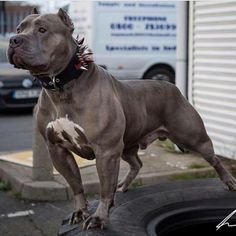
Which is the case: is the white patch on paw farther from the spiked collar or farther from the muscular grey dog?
the spiked collar

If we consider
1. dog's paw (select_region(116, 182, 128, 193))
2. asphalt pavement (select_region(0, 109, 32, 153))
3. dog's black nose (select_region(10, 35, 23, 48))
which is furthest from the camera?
asphalt pavement (select_region(0, 109, 32, 153))

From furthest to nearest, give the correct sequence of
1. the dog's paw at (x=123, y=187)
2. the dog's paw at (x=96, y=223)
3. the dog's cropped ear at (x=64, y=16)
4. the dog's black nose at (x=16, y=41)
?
1. the dog's paw at (x=123, y=187)
2. the dog's paw at (x=96, y=223)
3. the dog's cropped ear at (x=64, y=16)
4. the dog's black nose at (x=16, y=41)

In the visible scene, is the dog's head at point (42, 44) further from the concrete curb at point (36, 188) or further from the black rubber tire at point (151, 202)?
the concrete curb at point (36, 188)

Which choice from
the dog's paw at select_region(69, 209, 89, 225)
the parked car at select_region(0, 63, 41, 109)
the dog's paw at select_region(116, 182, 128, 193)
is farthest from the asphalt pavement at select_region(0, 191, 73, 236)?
the parked car at select_region(0, 63, 41, 109)

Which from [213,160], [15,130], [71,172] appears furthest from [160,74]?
[71,172]

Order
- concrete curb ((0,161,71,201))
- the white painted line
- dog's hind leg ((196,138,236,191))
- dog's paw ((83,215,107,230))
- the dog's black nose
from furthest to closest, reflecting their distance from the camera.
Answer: concrete curb ((0,161,71,201))
the white painted line
dog's hind leg ((196,138,236,191))
dog's paw ((83,215,107,230))
the dog's black nose

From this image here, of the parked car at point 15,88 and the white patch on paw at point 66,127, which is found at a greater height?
the white patch on paw at point 66,127

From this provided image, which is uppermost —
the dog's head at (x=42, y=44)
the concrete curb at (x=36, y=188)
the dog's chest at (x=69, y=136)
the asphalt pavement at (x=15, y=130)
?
the dog's head at (x=42, y=44)

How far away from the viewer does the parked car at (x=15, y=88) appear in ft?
35.2

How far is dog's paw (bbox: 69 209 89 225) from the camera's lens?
296 centimetres

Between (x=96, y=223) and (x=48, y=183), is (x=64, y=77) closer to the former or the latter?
(x=96, y=223)

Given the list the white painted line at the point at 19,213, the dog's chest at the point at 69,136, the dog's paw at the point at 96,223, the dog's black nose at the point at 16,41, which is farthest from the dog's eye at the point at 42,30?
the white painted line at the point at 19,213

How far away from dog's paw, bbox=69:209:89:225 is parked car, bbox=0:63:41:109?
7.99 m

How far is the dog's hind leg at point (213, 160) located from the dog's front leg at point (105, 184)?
75cm
